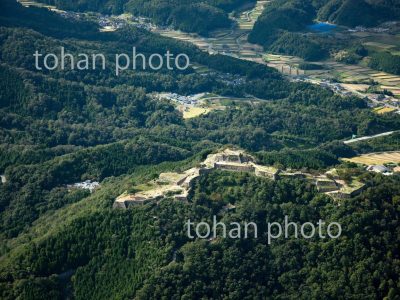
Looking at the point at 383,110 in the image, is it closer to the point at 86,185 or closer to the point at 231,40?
the point at 231,40

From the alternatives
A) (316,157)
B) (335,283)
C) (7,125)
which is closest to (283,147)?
(316,157)

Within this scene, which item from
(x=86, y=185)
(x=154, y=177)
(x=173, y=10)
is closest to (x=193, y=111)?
(x=86, y=185)

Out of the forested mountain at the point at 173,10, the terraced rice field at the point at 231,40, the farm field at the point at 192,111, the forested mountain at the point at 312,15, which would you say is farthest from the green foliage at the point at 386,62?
the farm field at the point at 192,111

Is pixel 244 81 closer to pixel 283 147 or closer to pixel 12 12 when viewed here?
pixel 283 147

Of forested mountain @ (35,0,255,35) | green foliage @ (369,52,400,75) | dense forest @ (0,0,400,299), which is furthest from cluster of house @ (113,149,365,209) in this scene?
forested mountain @ (35,0,255,35)

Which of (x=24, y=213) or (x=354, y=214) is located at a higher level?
(x=354, y=214)

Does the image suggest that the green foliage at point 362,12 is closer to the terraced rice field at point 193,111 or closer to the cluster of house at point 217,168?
the terraced rice field at point 193,111

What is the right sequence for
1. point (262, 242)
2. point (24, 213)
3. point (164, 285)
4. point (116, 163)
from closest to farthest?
point (164, 285), point (262, 242), point (24, 213), point (116, 163)
